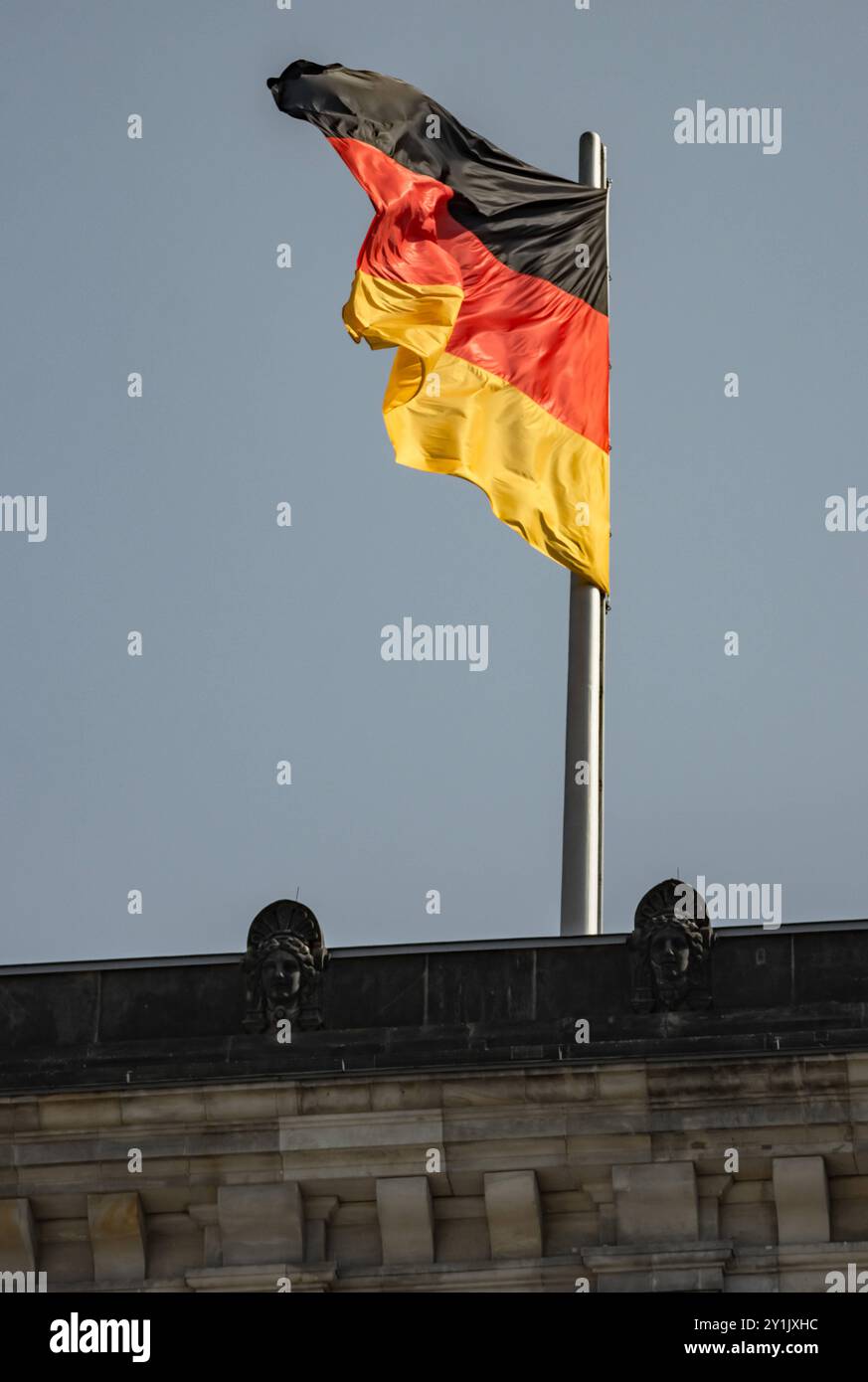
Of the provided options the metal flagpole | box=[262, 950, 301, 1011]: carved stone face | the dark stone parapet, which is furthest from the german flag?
box=[262, 950, 301, 1011]: carved stone face

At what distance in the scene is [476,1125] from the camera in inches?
1114

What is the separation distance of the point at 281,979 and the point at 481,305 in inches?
348

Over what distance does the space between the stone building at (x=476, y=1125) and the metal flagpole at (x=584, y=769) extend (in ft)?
7.04

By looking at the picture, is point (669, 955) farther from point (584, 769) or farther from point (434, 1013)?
point (584, 769)

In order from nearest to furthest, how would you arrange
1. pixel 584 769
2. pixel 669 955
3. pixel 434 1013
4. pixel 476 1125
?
pixel 476 1125 → pixel 669 955 → pixel 434 1013 → pixel 584 769

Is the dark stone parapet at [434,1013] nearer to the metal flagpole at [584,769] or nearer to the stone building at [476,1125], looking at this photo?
the stone building at [476,1125]

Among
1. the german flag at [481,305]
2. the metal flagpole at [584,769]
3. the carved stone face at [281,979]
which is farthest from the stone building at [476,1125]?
the german flag at [481,305]

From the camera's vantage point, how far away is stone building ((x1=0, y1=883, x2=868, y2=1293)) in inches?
1099

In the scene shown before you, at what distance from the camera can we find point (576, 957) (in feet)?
96.0

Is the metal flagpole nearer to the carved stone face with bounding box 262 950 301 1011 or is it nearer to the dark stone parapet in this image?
the dark stone parapet

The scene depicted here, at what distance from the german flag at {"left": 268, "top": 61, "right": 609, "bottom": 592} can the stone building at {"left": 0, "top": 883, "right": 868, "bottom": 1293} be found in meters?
6.07

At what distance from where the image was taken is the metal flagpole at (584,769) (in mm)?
31562

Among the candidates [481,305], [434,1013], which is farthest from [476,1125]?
[481,305]
